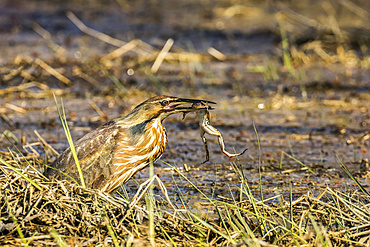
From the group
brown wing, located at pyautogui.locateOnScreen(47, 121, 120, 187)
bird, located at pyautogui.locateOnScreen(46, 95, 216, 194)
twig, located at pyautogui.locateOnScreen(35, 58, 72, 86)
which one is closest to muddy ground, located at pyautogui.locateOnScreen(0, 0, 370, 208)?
twig, located at pyautogui.locateOnScreen(35, 58, 72, 86)

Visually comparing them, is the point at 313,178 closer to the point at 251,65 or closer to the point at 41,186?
the point at 41,186

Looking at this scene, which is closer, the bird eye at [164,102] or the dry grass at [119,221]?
the dry grass at [119,221]

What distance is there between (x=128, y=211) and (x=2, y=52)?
7814mm

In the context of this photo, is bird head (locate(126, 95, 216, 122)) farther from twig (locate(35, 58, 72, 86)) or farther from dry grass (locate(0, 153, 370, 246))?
twig (locate(35, 58, 72, 86))

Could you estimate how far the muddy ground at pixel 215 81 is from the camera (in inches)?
255

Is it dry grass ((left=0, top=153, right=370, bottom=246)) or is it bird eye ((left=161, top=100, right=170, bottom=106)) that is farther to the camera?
bird eye ((left=161, top=100, right=170, bottom=106))

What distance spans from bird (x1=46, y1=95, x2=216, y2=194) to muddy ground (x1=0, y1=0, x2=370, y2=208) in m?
0.71

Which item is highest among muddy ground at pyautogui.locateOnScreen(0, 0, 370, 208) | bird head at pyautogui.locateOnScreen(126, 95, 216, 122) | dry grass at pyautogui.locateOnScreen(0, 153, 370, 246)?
bird head at pyautogui.locateOnScreen(126, 95, 216, 122)

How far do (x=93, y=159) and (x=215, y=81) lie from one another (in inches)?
198

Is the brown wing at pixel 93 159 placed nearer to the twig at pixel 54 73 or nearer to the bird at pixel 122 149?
the bird at pixel 122 149

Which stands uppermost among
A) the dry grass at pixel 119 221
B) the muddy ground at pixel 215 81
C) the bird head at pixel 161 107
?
the bird head at pixel 161 107

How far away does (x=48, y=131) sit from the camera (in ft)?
24.6

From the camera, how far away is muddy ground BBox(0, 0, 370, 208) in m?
6.49

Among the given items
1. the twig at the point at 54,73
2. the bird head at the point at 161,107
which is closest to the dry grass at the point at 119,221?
the bird head at the point at 161,107
